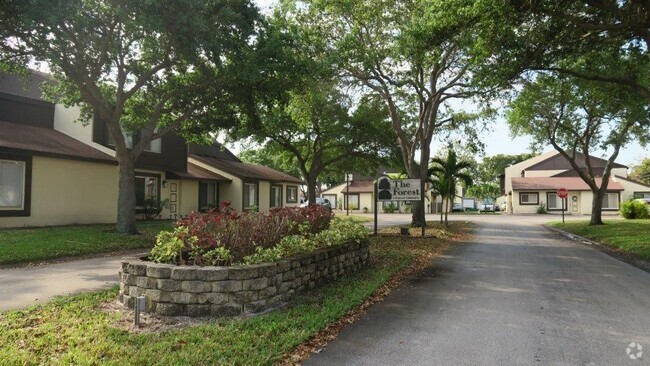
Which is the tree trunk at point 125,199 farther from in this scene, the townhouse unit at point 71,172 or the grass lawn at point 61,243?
the townhouse unit at point 71,172

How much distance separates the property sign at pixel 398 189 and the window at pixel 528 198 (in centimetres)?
4007

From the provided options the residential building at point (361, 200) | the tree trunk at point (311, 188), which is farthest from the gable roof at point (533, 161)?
the tree trunk at point (311, 188)

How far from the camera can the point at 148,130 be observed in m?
15.8

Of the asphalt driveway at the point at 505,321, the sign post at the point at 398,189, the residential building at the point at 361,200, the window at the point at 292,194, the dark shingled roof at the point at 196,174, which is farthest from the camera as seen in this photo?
the residential building at the point at 361,200

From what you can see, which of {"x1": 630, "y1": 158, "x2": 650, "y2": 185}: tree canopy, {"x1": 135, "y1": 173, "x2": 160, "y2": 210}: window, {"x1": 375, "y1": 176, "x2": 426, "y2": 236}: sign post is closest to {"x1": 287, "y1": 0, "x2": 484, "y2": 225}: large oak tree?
{"x1": 375, "y1": 176, "x2": 426, "y2": 236}: sign post

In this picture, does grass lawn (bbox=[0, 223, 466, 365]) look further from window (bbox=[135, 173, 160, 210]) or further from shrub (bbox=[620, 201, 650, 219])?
shrub (bbox=[620, 201, 650, 219])

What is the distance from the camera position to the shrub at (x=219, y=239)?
650cm

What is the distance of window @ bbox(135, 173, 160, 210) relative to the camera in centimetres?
2208

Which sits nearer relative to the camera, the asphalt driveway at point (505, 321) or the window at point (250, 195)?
the asphalt driveway at point (505, 321)

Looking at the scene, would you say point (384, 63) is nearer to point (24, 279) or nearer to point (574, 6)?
point (574, 6)

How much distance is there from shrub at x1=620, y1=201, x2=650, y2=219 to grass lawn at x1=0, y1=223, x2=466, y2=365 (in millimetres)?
32434

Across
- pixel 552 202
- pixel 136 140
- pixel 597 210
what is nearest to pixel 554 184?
pixel 552 202

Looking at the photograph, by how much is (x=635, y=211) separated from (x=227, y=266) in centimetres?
3441

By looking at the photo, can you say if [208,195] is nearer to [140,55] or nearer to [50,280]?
[140,55]
